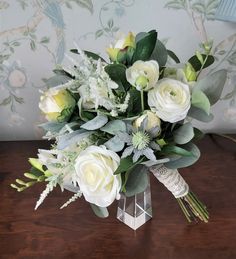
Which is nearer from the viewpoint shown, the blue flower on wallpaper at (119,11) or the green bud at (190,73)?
the green bud at (190,73)

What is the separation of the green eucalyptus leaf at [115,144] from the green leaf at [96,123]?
0.11ft

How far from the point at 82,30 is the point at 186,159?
0.49m

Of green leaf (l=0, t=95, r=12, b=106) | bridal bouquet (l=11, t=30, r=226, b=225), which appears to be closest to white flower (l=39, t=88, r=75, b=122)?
bridal bouquet (l=11, t=30, r=226, b=225)

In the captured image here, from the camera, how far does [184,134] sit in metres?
0.73

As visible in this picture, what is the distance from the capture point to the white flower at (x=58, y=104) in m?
0.73

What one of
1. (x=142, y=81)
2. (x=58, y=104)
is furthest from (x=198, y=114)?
(x=58, y=104)

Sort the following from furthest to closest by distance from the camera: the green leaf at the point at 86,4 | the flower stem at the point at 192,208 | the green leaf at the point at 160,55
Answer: the green leaf at the point at 86,4
the flower stem at the point at 192,208
the green leaf at the point at 160,55

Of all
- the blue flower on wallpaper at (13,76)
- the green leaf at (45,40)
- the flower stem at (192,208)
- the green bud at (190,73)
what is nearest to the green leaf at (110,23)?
the green leaf at (45,40)

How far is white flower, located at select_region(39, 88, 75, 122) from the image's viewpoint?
0.73 metres

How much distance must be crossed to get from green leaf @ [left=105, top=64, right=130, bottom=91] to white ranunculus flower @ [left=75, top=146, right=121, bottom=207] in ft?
0.40

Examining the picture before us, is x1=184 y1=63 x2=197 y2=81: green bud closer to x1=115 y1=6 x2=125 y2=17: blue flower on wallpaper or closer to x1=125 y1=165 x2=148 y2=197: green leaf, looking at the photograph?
x1=125 y1=165 x2=148 y2=197: green leaf

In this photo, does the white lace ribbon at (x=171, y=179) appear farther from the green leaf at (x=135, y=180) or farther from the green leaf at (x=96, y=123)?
the green leaf at (x=96, y=123)

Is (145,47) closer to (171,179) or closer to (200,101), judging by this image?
(200,101)

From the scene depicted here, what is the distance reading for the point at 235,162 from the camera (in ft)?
3.56
